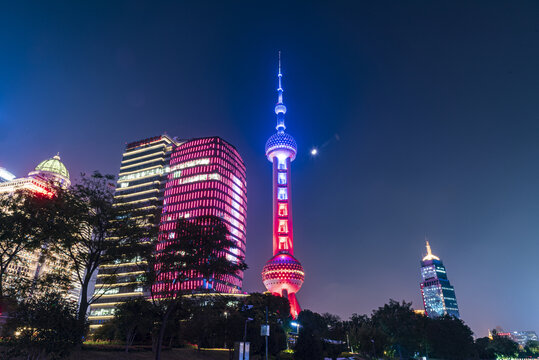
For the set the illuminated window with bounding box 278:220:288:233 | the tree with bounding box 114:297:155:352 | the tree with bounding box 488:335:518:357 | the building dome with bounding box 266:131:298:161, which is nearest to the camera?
the tree with bounding box 114:297:155:352

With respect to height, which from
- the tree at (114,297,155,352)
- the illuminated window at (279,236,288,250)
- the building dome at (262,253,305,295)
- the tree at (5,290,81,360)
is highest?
the illuminated window at (279,236,288,250)

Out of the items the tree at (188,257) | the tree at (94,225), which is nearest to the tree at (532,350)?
the tree at (188,257)

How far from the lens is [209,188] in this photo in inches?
6437

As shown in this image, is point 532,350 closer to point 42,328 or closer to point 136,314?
point 136,314

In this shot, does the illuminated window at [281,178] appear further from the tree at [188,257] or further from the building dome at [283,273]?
the tree at [188,257]

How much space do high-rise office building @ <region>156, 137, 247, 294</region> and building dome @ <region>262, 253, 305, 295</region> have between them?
50.9 feet

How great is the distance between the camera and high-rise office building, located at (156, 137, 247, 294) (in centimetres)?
16112

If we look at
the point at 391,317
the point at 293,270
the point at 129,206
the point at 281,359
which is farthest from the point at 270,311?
the point at 293,270

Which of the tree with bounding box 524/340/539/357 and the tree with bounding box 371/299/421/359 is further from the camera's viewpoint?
the tree with bounding box 524/340/539/357

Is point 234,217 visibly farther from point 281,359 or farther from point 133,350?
point 133,350

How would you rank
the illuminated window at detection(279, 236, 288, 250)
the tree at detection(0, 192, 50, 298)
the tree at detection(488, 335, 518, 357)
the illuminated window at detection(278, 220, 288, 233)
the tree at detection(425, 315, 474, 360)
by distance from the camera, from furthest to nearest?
1. the illuminated window at detection(278, 220, 288, 233)
2. the illuminated window at detection(279, 236, 288, 250)
3. the tree at detection(488, 335, 518, 357)
4. the tree at detection(425, 315, 474, 360)
5. the tree at detection(0, 192, 50, 298)

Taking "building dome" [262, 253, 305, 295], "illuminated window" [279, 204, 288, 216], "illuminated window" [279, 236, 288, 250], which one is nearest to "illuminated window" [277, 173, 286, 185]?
"illuminated window" [279, 204, 288, 216]

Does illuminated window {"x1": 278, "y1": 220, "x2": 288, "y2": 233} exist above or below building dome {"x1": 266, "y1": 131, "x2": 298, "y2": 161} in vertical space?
below

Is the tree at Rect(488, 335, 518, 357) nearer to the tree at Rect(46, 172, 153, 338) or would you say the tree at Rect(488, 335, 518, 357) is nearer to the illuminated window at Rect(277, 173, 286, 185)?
the illuminated window at Rect(277, 173, 286, 185)
